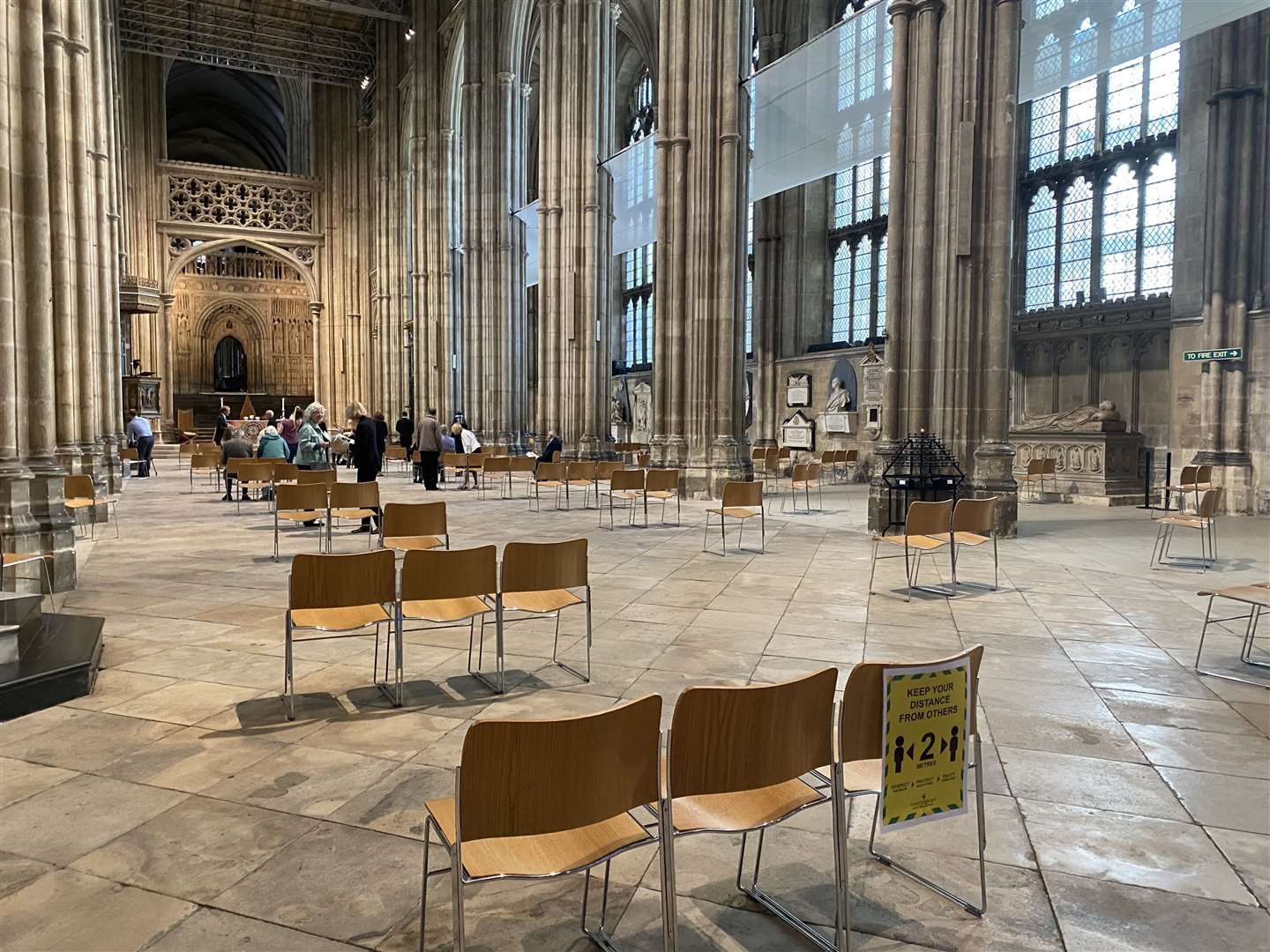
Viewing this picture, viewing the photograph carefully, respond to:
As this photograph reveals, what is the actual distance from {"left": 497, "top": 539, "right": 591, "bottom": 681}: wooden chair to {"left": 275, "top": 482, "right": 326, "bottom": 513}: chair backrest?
424 cm

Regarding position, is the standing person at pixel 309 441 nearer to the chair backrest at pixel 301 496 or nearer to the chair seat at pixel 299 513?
the chair seat at pixel 299 513

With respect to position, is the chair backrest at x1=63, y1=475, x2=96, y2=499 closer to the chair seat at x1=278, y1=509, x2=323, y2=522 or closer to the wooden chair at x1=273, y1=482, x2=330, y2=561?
the chair seat at x1=278, y1=509, x2=323, y2=522

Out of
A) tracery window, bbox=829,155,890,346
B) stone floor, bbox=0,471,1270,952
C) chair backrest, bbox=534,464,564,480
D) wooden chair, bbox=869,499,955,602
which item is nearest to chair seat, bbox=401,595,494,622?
stone floor, bbox=0,471,1270,952

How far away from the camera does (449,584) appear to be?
4.85 m

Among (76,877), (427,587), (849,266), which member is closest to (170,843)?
(76,877)

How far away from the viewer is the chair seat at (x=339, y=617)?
4500 millimetres

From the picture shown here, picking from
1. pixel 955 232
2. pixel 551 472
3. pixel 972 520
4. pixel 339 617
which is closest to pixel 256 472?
pixel 551 472

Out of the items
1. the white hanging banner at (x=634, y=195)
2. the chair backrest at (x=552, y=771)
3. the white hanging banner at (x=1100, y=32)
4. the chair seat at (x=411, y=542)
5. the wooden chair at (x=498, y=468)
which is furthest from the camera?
the white hanging banner at (x=634, y=195)

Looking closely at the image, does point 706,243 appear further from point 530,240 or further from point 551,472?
point 530,240

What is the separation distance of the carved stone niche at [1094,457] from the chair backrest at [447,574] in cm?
1417

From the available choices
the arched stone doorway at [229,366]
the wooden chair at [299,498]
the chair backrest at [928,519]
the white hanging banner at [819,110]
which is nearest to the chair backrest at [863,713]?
the chair backrest at [928,519]

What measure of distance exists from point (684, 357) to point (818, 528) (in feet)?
20.4

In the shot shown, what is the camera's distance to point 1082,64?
11.6 metres

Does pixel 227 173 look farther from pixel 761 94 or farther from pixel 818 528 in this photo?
pixel 818 528
